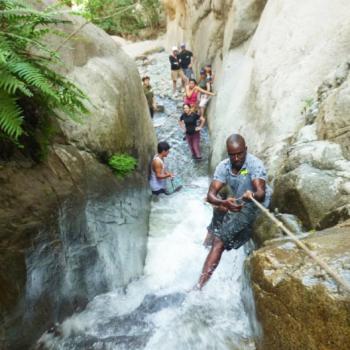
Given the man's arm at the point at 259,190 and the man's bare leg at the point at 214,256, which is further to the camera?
the man's bare leg at the point at 214,256

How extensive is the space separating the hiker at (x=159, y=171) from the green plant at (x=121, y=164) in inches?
Result: 83.4

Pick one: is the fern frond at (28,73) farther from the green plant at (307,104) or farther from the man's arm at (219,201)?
the green plant at (307,104)

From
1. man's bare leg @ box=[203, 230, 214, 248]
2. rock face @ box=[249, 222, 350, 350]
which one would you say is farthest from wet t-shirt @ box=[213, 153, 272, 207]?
rock face @ box=[249, 222, 350, 350]

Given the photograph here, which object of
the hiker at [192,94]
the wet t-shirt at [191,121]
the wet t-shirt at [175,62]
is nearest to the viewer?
the wet t-shirt at [191,121]

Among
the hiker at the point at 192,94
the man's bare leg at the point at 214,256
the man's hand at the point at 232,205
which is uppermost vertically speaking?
the hiker at the point at 192,94

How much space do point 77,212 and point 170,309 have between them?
2.03 meters

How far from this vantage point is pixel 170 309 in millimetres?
5832

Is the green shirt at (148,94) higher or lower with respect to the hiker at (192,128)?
higher

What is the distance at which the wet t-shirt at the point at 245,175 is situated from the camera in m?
5.53

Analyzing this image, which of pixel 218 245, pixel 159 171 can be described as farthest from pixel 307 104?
pixel 159 171

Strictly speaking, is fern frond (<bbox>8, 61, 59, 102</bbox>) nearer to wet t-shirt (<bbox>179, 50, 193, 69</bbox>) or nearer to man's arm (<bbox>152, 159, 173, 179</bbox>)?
man's arm (<bbox>152, 159, 173, 179</bbox>)

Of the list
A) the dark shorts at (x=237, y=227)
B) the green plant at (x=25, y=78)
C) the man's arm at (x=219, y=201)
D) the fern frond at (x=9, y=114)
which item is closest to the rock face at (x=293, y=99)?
the dark shorts at (x=237, y=227)

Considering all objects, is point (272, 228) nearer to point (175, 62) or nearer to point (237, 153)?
point (237, 153)

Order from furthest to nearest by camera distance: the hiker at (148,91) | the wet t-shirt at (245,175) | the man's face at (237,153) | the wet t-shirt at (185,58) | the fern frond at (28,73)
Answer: the wet t-shirt at (185,58)
the hiker at (148,91)
the wet t-shirt at (245,175)
the man's face at (237,153)
the fern frond at (28,73)
